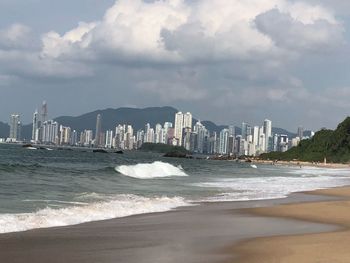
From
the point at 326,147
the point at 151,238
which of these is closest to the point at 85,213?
the point at 151,238

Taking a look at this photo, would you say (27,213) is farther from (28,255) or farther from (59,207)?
(28,255)

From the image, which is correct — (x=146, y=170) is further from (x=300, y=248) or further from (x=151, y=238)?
(x=300, y=248)

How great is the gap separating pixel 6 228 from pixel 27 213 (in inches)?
123

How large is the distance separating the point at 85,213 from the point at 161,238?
4.87 meters

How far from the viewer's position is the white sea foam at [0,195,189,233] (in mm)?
14039

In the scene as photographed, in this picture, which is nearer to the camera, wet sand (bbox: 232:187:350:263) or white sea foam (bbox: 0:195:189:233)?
wet sand (bbox: 232:187:350:263)

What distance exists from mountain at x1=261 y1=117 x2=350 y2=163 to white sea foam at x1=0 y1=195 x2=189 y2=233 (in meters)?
143

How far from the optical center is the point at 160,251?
35.7ft

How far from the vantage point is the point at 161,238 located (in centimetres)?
1265

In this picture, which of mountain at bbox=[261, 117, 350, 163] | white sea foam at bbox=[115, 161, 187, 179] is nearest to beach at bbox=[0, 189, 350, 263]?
white sea foam at bbox=[115, 161, 187, 179]

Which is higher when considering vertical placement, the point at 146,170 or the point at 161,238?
the point at 146,170

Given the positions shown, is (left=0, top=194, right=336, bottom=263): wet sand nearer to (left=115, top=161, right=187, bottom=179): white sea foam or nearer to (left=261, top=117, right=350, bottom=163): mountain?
(left=115, top=161, right=187, bottom=179): white sea foam

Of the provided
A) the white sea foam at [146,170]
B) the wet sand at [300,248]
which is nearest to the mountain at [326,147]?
the white sea foam at [146,170]

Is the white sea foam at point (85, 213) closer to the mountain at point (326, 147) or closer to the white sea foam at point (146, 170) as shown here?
the white sea foam at point (146, 170)
